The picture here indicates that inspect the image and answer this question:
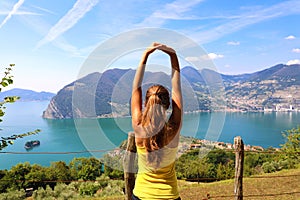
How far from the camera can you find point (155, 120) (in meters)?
1.52

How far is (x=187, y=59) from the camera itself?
199cm

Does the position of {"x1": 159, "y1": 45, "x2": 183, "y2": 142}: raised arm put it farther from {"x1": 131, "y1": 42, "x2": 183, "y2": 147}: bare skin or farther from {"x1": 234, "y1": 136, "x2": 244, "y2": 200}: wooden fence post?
{"x1": 234, "y1": 136, "x2": 244, "y2": 200}: wooden fence post

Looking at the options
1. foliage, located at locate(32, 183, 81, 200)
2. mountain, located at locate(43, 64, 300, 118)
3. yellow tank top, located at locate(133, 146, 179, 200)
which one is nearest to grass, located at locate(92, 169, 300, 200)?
foliage, located at locate(32, 183, 81, 200)

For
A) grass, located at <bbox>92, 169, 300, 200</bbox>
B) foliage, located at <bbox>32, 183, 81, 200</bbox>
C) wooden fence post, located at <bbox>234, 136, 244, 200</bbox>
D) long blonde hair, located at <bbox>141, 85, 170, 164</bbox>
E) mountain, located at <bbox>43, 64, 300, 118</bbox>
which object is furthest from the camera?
foliage, located at <bbox>32, 183, 81, 200</bbox>

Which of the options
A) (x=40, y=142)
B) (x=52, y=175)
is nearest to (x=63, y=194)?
(x=52, y=175)

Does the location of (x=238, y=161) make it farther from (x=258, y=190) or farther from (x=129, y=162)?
(x=258, y=190)

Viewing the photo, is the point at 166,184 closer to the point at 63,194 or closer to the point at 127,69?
the point at 127,69

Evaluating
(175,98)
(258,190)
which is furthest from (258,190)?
(175,98)

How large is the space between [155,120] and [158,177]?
14.3 inches

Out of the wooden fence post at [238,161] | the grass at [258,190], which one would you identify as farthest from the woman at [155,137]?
the grass at [258,190]

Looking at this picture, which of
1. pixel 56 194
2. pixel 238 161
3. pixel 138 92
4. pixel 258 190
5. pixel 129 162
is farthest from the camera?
pixel 56 194

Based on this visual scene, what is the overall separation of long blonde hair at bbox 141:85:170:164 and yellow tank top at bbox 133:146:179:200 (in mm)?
59

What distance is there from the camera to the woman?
1.53 meters

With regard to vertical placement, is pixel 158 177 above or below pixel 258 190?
above
